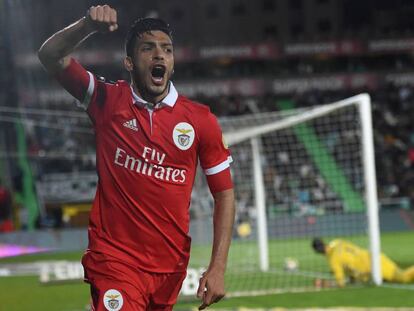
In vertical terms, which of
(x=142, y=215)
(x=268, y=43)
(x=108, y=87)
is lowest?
(x=142, y=215)

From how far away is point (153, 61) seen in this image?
3656 mm

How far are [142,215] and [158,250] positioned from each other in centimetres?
16

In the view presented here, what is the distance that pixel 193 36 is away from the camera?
31.1 m

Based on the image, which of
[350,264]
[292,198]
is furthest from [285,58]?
[350,264]

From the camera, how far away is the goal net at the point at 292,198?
1128 centimetres

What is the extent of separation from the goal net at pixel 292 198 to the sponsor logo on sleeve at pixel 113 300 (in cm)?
687

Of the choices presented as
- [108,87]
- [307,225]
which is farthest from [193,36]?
[108,87]

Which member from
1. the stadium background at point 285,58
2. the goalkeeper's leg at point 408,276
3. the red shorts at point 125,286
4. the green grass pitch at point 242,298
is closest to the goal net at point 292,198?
the green grass pitch at point 242,298

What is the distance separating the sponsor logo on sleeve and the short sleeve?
0.59 m

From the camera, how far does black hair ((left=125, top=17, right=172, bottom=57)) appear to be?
3.70 metres

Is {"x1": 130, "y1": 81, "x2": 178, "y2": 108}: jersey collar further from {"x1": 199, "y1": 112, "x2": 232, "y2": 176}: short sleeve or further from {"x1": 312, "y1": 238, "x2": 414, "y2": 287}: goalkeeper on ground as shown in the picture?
{"x1": 312, "y1": 238, "x2": 414, "y2": 287}: goalkeeper on ground

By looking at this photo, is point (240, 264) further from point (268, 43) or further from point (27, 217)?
point (268, 43)

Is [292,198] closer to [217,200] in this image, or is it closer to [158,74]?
[217,200]

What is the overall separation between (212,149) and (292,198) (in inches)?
641
